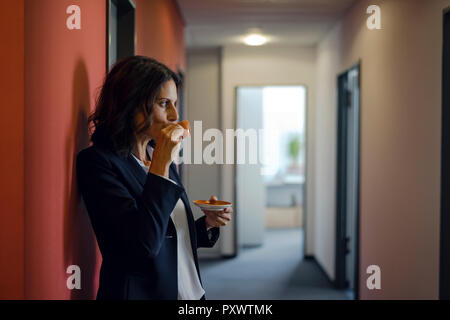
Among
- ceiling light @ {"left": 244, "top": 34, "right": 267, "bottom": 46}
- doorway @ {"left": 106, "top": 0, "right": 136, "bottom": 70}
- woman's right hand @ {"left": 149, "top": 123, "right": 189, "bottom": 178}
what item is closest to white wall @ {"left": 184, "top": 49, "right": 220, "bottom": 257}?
ceiling light @ {"left": 244, "top": 34, "right": 267, "bottom": 46}

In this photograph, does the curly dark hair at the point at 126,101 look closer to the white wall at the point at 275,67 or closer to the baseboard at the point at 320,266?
the baseboard at the point at 320,266

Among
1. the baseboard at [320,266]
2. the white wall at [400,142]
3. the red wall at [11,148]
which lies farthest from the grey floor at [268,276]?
the red wall at [11,148]

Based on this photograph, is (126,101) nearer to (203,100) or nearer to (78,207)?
(78,207)

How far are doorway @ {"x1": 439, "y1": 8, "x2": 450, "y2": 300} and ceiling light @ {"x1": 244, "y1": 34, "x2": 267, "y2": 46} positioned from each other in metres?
2.49

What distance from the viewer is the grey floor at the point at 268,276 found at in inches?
133

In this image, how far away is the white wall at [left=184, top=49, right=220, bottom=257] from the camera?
4.63 m

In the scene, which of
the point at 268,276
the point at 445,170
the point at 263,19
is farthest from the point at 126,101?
the point at 268,276

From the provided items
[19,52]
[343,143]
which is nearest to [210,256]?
[343,143]

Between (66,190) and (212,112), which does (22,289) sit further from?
(212,112)

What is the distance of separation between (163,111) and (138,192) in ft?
0.70

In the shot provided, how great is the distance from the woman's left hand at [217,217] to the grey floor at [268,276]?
214 cm

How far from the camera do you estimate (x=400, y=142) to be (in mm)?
2131

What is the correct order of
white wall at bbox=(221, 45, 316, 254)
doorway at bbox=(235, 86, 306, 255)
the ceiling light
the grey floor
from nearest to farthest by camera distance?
the grey floor < the ceiling light < white wall at bbox=(221, 45, 316, 254) < doorway at bbox=(235, 86, 306, 255)

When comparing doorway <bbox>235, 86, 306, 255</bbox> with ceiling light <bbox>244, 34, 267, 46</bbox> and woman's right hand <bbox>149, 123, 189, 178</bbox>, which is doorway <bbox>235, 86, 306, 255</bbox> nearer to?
ceiling light <bbox>244, 34, 267, 46</bbox>
